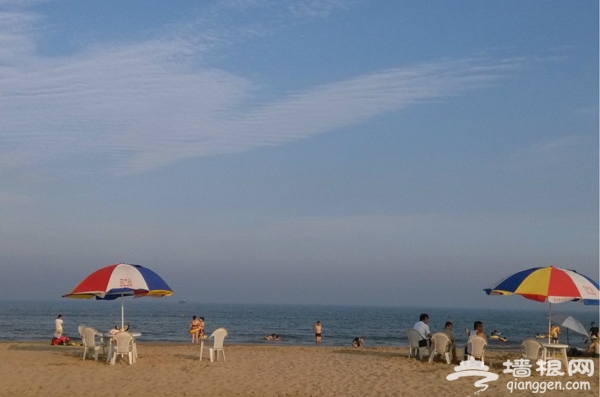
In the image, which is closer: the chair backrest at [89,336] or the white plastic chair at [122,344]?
the white plastic chair at [122,344]

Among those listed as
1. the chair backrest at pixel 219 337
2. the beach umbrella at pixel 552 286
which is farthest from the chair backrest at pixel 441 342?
the chair backrest at pixel 219 337

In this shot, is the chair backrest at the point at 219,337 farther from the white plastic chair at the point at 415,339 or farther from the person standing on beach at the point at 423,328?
the person standing on beach at the point at 423,328

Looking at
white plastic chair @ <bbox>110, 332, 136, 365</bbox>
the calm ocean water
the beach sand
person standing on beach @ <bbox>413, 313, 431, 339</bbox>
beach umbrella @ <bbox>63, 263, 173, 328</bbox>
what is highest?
beach umbrella @ <bbox>63, 263, 173, 328</bbox>

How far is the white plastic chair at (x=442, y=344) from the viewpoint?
16672mm

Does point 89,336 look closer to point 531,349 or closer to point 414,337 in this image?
point 414,337

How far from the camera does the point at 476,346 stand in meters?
15.8

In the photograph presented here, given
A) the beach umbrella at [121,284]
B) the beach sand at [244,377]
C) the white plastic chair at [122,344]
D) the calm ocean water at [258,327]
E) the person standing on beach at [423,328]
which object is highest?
the beach umbrella at [121,284]

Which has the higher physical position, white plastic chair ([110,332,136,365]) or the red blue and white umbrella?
the red blue and white umbrella

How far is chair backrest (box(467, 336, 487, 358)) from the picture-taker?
15.7 m

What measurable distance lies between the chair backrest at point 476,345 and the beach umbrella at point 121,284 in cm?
711

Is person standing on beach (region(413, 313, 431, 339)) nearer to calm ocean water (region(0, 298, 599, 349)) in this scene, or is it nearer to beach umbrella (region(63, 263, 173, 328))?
beach umbrella (region(63, 263, 173, 328))

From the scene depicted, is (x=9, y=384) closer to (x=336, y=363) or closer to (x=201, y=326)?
(x=336, y=363)

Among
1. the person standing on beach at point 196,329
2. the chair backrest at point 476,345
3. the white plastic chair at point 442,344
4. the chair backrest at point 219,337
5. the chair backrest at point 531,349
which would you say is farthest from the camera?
the person standing on beach at point 196,329

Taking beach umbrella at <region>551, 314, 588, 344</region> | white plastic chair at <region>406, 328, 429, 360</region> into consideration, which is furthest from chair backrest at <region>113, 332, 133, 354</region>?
beach umbrella at <region>551, 314, 588, 344</region>
